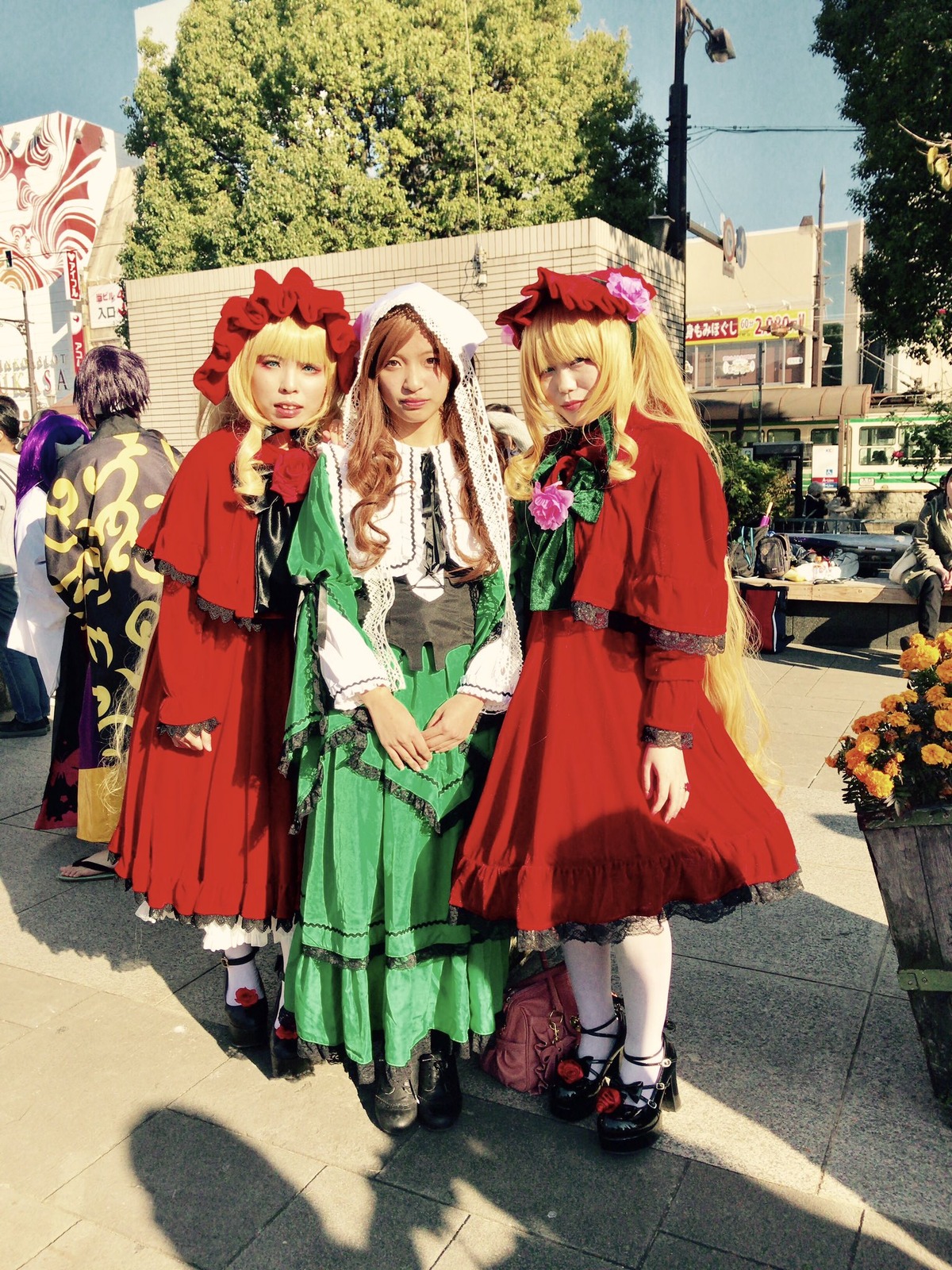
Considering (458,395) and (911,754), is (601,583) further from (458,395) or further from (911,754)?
(911,754)

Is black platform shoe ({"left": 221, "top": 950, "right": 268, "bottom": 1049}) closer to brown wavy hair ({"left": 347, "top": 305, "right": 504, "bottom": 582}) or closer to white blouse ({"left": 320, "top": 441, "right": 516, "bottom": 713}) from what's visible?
white blouse ({"left": 320, "top": 441, "right": 516, "bottom": 713})

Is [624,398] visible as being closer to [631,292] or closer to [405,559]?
[631,292]

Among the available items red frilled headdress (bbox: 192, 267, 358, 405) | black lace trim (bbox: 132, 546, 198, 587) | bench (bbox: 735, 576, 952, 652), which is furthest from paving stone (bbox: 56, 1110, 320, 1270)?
bench (bbox: 735, 576, 952, 652)

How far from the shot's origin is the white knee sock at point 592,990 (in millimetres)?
2205

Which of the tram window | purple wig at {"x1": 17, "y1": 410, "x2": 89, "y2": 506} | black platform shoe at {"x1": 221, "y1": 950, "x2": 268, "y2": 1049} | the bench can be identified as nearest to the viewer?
black platform shoe at {"x1": 221, "y1": 950, "x2": 268, "y2": 1049}

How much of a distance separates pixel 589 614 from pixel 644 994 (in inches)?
33.3

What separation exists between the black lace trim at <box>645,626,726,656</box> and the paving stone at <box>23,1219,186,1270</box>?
4.98 feet

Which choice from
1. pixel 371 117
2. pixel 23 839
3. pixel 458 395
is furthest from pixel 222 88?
pixel 458 395

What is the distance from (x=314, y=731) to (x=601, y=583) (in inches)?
28.7

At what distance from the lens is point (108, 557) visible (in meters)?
3.38

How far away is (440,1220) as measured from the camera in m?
1.92

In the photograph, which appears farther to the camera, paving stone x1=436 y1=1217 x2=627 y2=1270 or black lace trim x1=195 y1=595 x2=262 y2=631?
black lace trim x1=195 y1=595 x2=262 y2=631

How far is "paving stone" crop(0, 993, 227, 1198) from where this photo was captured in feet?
7.09

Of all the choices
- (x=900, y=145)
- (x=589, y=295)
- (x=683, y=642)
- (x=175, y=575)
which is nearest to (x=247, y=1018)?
(x=175, y=575)
